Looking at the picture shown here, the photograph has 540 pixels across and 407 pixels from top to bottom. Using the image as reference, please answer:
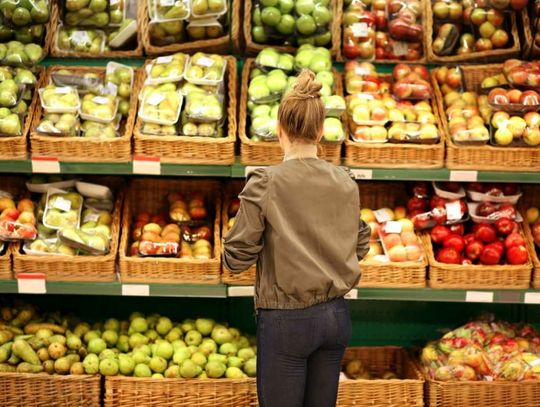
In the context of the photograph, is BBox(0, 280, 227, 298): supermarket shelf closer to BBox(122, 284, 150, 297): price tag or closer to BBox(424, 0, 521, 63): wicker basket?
BBox(122, 284, 150, 297): price tag

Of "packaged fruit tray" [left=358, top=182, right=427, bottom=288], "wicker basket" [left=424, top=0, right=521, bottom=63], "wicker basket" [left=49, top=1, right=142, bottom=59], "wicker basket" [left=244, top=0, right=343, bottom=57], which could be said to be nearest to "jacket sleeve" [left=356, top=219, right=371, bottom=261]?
"packaged fruit tray" [left=358, top=182, right=427, bottom=288]

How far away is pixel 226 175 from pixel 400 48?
4.14 feet

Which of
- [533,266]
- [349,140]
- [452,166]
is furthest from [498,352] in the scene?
[349,140]

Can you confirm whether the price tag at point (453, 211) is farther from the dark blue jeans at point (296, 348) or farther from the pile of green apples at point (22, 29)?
the pile of green apples at point (22, 29)

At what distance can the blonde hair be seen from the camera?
252cm

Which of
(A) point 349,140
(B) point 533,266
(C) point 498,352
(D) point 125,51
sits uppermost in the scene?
(D) point 125,51

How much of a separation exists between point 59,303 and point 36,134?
1090mm

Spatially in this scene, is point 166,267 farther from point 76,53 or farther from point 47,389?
point 76,53

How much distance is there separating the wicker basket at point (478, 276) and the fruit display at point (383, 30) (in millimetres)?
1136

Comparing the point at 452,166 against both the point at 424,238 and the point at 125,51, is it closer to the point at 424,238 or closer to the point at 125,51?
the point at 424,238

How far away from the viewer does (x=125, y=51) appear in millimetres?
4121

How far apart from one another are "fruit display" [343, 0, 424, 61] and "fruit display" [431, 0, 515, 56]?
4.0 inches

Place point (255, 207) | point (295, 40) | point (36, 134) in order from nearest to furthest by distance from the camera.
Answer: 1. point (255, 207)
2. point (36, 134)
3. point (295, 40)

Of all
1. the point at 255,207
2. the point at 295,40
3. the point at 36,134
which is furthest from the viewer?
the point at 295,40
